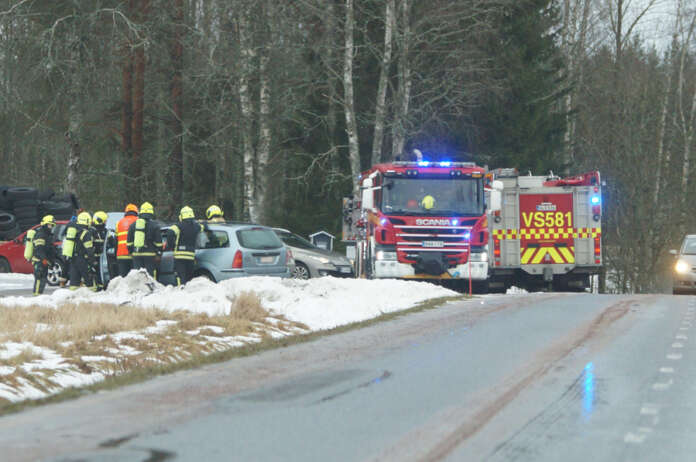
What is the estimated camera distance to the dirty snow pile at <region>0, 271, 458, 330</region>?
14.2 metres

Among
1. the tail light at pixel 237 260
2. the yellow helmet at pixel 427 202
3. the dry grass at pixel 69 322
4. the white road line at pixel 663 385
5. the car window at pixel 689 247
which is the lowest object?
the white road line at pixel 663 385

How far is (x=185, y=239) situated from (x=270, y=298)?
3621 mm

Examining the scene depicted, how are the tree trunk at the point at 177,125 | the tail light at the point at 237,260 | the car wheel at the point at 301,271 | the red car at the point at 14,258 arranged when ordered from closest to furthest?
the tail light at the point at 237,260 < the car wheel at the point at 301,271 < the red car at the point at 14,258 < the tree trunk at the point at 177,125

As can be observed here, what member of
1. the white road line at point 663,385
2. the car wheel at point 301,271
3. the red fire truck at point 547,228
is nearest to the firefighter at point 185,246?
the car wheel at point 301,271

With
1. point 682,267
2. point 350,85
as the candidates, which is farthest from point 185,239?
point 350,85

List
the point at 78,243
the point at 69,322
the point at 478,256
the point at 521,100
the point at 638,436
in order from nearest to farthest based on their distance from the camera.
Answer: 1. the point at 638,436
2. the point at 69,322
3. the point at 78,243
4. the point at 478,256
5. the point at 521,100

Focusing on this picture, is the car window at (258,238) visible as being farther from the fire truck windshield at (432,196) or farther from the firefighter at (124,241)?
the fire truck windshield at (432,196)

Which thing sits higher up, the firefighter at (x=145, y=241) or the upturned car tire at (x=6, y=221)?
the upturned car tire at (x=6, y=221)

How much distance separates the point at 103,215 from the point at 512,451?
15.2 metres

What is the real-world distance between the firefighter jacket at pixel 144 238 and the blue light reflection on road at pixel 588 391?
1036 centimetres

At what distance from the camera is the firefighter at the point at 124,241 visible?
62.5 feet

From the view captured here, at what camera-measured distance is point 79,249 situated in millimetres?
20016

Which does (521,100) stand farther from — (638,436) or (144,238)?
(638,436)

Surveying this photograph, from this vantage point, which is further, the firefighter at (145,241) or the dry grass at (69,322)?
the firefighter at (145,241)
